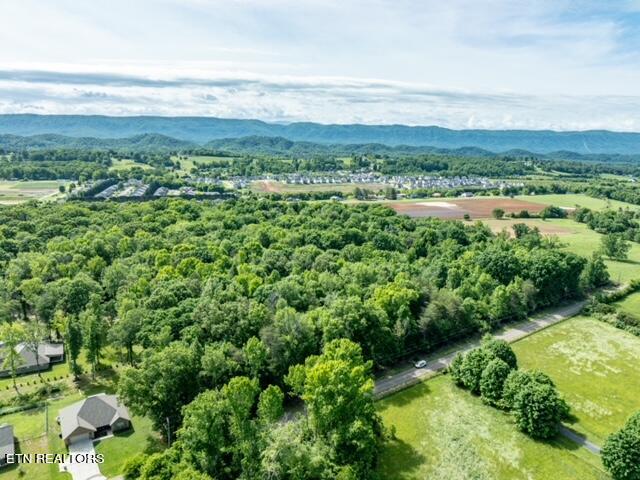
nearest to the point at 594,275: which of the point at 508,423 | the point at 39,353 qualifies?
the point at 508,423

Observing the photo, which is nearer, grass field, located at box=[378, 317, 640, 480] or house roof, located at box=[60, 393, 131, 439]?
grass field, located at box=[378, 317, 640, 480]

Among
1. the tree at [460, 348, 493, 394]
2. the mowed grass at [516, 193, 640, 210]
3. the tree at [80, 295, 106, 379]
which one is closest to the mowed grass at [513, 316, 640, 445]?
the tree at [460, 348, 493, 394]

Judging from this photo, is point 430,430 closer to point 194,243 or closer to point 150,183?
point 194,243

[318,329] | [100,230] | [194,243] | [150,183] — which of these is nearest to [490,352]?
[318,329]

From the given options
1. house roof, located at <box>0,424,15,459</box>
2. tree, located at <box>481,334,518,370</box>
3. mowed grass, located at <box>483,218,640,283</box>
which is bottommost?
house roof, located at <box>0,424,15,459</box>

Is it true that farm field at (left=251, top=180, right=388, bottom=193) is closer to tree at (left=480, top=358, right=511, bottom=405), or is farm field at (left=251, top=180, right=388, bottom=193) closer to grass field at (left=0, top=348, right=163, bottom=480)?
grass field at (left=0, top=348, right=163, bottom=480)

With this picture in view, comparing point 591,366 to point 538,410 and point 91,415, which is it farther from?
point 91,415

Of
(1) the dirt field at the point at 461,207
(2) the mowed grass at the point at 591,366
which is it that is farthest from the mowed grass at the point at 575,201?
(2) the mowed grass at the point at 591,366

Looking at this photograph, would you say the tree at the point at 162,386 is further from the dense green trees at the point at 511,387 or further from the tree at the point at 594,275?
the tree at the point at 594,275
